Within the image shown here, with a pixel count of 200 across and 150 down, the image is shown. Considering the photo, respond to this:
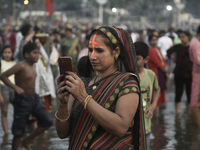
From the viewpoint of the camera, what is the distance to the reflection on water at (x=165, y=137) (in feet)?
21.5

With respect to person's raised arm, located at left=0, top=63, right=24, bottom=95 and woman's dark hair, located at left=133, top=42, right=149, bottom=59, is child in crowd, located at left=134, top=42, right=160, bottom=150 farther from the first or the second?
person's raised arm, located at left=0, top=63, right=24, bottom=95

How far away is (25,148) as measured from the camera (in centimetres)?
639

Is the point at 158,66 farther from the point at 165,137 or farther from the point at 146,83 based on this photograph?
the point at 146,83

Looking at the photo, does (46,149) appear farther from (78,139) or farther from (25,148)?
(78,139)

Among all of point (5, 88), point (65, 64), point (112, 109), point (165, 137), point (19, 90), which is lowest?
point (165, 137)

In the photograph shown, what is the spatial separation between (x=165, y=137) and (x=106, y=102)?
4811 mm

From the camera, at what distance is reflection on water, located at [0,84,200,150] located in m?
6.55

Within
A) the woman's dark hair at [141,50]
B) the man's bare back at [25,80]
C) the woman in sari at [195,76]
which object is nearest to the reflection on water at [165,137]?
the woman in sari at [195,76]

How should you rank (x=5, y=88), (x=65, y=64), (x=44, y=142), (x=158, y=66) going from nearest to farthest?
(x=65, y=64) → (x=44, y=142) → (x=5, y=88) → (x=158, y=66)

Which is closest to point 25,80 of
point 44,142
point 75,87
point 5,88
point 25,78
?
point 25,78

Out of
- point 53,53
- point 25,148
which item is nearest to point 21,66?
point 25,148

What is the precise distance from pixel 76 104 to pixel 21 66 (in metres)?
3.45

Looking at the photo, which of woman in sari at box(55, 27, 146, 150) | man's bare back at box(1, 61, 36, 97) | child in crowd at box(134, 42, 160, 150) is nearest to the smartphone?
woman in sari at box(55, 27, 146, 150)

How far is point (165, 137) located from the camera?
7.20 m
